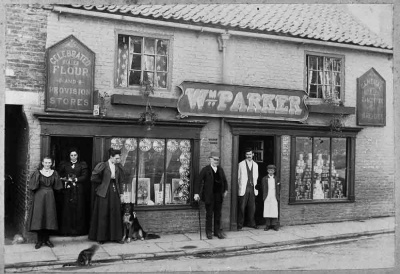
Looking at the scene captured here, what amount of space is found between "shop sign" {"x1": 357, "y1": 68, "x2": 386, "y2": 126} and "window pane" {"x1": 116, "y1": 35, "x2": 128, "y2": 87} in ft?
21.6

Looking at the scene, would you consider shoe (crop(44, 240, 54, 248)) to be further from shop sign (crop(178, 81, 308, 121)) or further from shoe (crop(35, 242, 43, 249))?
shop sign (crop(178, 81, 308, 121))

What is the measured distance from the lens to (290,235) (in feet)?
35.7

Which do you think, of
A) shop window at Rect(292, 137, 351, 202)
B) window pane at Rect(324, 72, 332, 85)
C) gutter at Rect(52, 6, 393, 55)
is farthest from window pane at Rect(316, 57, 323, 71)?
shop window at Rect(292, 137, 351, 202)

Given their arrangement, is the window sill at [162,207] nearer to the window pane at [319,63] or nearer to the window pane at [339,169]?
the window pane at [339,169]

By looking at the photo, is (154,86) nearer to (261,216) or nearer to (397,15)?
(261,216)

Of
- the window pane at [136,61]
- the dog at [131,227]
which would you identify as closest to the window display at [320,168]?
the dog at [131,227]

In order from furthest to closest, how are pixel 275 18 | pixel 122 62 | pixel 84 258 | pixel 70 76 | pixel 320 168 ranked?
pixel 320 168 → pixel 275 18 → pixel 122 62 → pixel 70 76 → pixel 84 258

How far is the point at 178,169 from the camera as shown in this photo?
Answer: 35.7ft

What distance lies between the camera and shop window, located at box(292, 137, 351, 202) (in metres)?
12.1

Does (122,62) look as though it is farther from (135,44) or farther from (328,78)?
(328,78)

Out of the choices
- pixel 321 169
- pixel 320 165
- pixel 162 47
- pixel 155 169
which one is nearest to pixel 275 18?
pixel 162 47

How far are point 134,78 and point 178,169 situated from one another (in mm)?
2446

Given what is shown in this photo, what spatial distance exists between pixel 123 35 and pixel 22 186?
4.06m

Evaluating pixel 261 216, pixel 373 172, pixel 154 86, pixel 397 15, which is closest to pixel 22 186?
pixel 154 86
